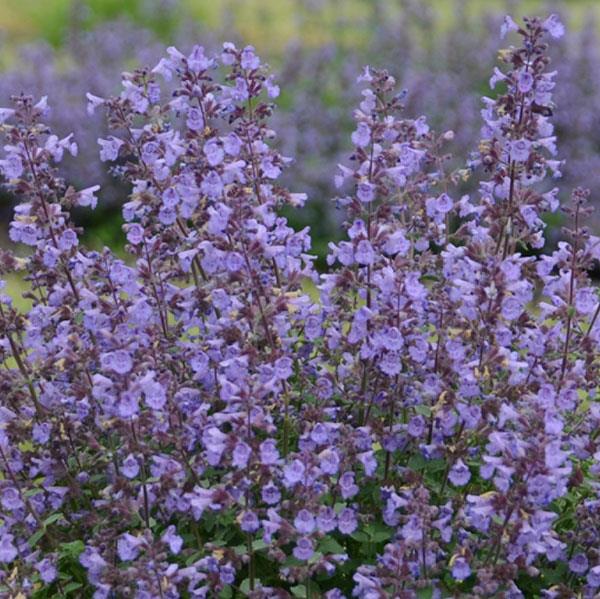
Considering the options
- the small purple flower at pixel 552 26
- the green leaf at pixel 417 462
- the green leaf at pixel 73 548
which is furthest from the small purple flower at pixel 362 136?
the green leaf at pixel 73 548

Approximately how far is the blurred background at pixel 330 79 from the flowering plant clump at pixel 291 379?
6.92m

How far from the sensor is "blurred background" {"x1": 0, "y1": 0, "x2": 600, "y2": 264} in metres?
10.7

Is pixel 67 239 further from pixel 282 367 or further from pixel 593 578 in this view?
pixel 593 578

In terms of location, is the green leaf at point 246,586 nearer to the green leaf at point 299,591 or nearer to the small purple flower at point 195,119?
the green leaf at point 299,591

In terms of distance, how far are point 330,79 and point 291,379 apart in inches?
368

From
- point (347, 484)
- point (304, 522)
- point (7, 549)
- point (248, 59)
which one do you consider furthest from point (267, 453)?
point (248, 59)

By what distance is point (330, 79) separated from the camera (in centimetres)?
1245

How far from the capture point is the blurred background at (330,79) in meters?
10.7

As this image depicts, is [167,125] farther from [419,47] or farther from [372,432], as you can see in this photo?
[419,47]

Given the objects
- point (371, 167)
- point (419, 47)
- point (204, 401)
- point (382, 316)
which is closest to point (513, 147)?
point (371, 167)

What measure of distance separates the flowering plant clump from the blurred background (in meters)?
6.92

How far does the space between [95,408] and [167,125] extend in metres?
0.79

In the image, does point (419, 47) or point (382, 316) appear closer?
point (382, 316)

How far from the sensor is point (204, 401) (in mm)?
3174
